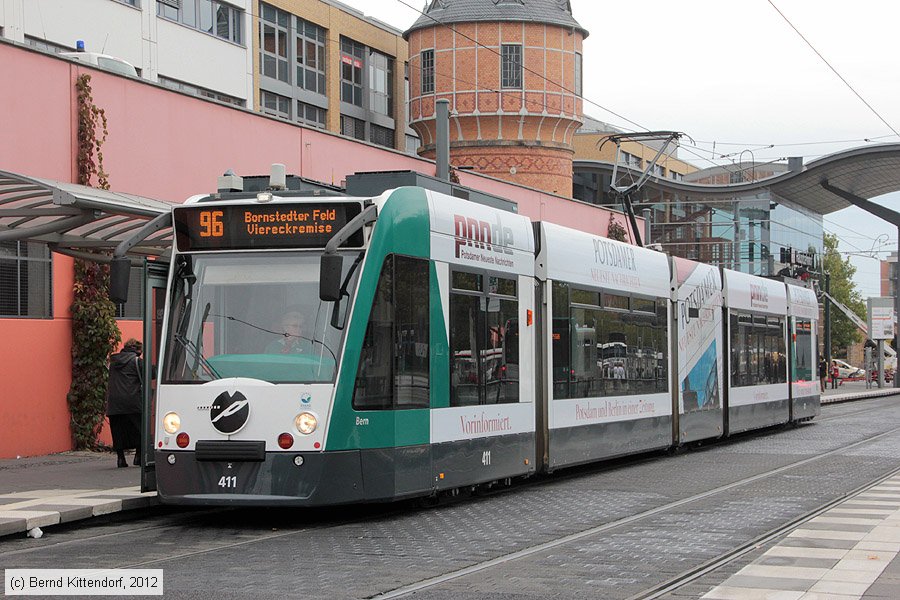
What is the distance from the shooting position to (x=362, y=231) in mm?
11969

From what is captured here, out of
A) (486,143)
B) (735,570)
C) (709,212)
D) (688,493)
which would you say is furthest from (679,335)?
(709,212)

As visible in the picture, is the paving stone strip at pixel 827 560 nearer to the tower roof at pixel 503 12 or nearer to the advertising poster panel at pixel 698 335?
the advertising poster panel at pixel 698 335

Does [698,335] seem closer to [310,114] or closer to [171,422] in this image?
[171,422]

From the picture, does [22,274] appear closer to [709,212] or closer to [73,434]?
[73,434]

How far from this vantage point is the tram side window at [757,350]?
961 inches

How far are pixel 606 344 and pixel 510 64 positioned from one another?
3268 centimetres

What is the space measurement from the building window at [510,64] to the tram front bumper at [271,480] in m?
38.3

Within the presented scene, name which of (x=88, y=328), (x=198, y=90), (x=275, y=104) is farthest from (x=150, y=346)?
(x=275, y=104)

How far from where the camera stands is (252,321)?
11820 mm

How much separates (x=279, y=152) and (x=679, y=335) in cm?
868

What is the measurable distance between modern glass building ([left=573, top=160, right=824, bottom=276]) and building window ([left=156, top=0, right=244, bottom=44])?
2660 cm

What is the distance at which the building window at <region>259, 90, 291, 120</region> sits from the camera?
43.7 m

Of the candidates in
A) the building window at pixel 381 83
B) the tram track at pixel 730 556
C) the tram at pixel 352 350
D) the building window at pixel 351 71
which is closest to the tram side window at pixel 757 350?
the tram at pixel 352 350

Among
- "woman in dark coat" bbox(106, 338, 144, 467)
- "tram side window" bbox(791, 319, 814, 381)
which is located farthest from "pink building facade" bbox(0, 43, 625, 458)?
"tram side window" bbox(791, 319, 814, 381)
